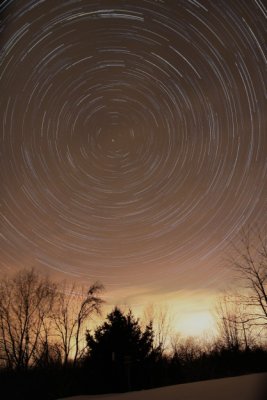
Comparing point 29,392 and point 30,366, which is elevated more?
point 30,366

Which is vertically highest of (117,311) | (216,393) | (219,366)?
(117,311)

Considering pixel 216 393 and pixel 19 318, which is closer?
pixel 216 393

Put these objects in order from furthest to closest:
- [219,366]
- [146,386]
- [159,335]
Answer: [159,335], [219,366], [146,386]

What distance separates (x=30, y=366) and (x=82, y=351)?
5.20 m

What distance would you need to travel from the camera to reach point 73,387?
83.9 feet

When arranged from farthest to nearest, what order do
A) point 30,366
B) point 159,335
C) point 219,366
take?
point 159,335, point 219,366, point 30,366

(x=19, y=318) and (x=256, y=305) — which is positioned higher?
(x=19, y=318)

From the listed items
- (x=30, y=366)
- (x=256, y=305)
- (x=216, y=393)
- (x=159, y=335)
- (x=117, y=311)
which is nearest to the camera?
(x=216, y=393)

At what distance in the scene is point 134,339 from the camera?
25922 millimetres

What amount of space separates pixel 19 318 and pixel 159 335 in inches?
780

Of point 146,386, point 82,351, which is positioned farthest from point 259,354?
point 82,351

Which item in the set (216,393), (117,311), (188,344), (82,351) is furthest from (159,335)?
(216,393)

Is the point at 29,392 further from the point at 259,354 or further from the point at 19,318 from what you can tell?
the point at 259,354

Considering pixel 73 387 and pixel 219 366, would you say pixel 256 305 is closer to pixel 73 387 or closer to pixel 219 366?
pixel 73 387
